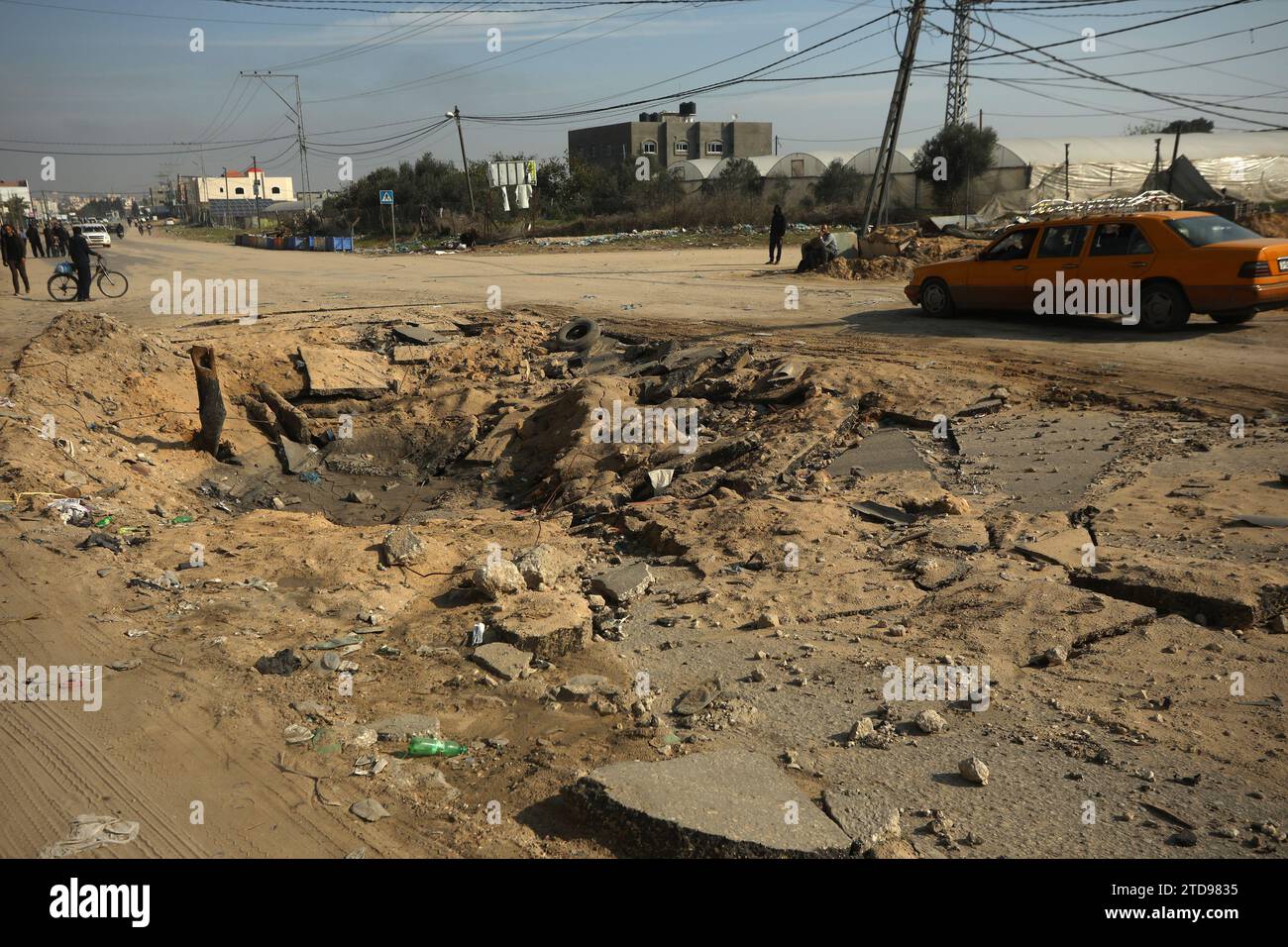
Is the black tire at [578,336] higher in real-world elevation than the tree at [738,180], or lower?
lower

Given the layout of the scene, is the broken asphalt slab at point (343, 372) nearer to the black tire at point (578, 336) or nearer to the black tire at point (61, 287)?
the black tire at point (578, 336)

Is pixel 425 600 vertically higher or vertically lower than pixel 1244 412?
lower

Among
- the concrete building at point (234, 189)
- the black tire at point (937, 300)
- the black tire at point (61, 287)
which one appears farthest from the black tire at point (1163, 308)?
the concrete building at point (234, 189)

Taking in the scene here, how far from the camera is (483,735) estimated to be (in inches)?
173

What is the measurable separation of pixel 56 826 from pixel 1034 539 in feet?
18.6

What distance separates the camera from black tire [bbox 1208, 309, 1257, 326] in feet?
40.6

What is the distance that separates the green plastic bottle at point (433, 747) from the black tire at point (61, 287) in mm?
21644

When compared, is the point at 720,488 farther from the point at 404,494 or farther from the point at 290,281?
the point at 290,281

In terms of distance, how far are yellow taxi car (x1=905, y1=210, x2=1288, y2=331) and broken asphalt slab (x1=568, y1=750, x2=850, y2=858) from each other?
11.4m

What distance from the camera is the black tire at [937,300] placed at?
50.0 feet

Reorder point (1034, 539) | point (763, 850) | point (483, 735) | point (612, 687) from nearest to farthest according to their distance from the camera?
point (763, 850), point (483, 735), point (612, 687), point (1034, 539)

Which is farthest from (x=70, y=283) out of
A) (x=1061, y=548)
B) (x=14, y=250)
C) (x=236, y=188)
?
(x=236, y=188)

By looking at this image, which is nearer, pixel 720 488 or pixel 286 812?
pixel 286 812
